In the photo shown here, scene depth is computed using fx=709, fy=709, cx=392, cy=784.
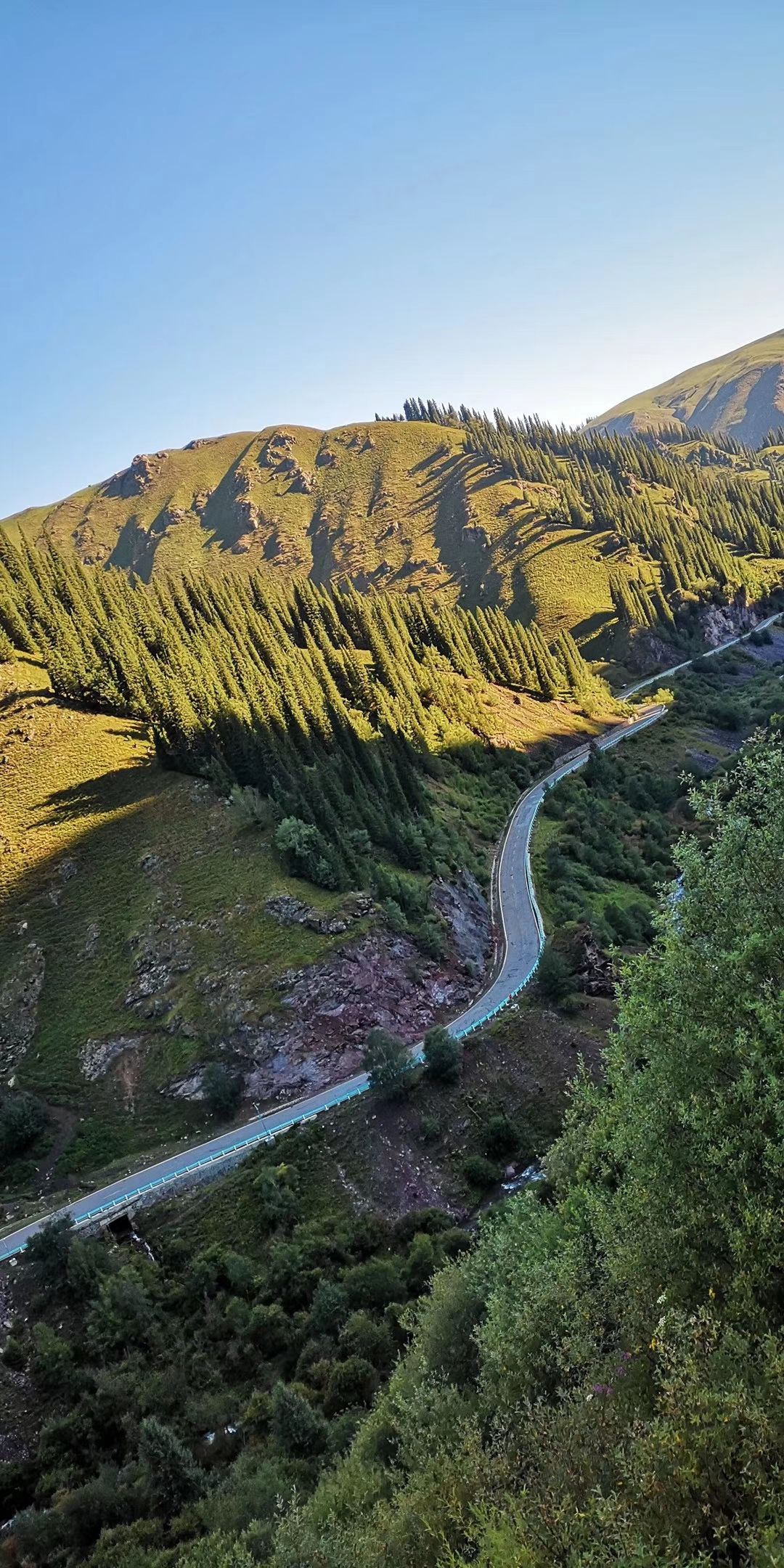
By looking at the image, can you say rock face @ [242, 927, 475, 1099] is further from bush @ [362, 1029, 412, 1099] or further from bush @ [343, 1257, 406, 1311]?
bush @ [343, 1257, 406, 1311]

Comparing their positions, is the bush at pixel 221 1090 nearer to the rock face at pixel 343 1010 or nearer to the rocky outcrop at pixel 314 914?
the rock face at pixel 343 1010

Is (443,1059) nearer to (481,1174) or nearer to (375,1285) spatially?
(481,1174)

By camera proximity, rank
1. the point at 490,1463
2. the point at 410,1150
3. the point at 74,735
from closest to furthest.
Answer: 1. the point at 490,1463
2. the point at 410,1150
3. the point at 74,735

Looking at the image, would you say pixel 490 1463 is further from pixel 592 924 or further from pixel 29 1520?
pixel 592 924

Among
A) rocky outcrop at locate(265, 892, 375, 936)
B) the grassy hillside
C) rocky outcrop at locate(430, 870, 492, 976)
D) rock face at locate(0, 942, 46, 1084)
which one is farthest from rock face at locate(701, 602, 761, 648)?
rock face at locate(0, 942, 46, 1084)

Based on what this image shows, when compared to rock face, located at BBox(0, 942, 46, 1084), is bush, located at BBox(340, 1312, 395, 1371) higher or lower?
lower

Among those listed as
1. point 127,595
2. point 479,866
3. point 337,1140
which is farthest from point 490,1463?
point 127,595
